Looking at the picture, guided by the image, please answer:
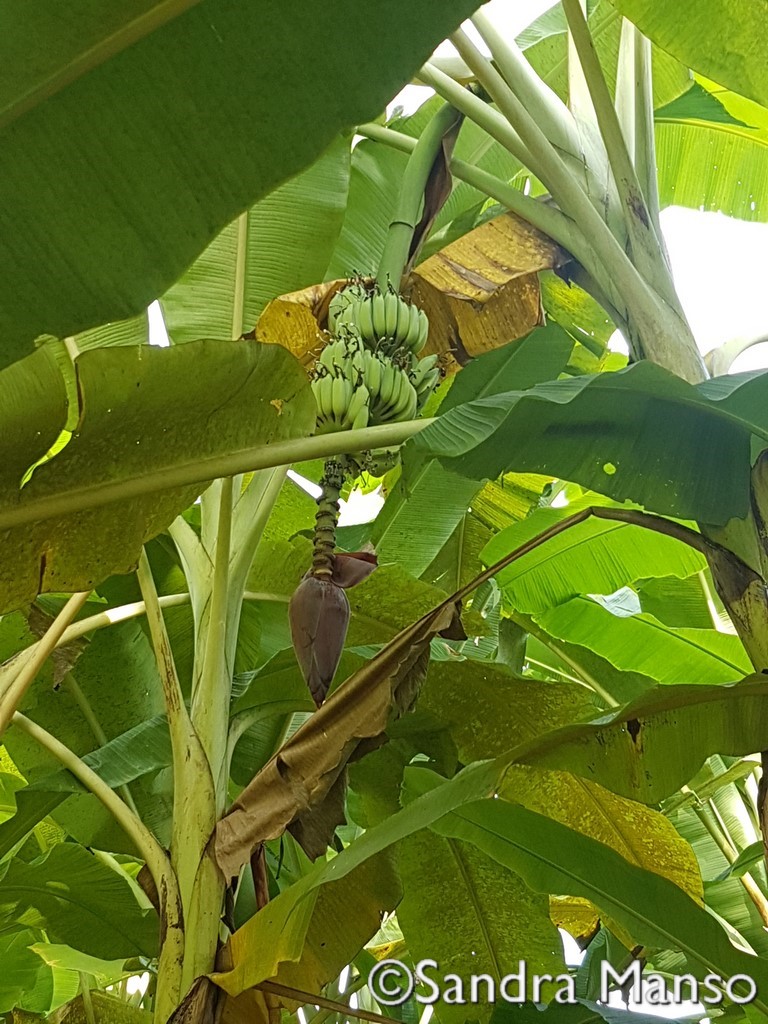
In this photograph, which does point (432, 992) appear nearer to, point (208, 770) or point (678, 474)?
point (208, 770)

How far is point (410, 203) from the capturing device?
0.91 m

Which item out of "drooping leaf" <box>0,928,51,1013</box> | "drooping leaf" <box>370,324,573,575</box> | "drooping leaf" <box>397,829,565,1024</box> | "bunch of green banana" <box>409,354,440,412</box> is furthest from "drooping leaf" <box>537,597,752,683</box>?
"drooping leaf" <box>0,928,51,1013</box>

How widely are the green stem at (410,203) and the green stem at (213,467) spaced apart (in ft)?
0.67

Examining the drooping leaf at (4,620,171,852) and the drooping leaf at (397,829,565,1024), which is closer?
the drooping leaf at (397,829,565,1024)

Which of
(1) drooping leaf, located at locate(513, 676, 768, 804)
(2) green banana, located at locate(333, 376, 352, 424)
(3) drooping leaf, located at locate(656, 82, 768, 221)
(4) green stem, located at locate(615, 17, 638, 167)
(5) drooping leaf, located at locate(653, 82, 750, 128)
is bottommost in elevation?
(1) drooping leaf, located at locate(513, 676, 768, 804)

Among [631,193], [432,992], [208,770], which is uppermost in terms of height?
[631,193]

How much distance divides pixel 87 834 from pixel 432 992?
0.50 metres

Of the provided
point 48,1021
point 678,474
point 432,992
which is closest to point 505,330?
point 678,474

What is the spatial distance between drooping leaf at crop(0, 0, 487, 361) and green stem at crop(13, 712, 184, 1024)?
583 millimetres

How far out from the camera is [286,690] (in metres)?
1.09

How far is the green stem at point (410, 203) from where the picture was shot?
34.9 inches

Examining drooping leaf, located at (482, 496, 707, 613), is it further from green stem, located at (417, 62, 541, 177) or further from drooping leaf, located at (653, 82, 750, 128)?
drooping leaf, located at (653, 82, 750, 128)

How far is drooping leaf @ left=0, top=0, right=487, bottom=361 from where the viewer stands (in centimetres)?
47

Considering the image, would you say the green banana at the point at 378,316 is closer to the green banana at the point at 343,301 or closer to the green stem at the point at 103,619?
the green banana at the point at 343,301
